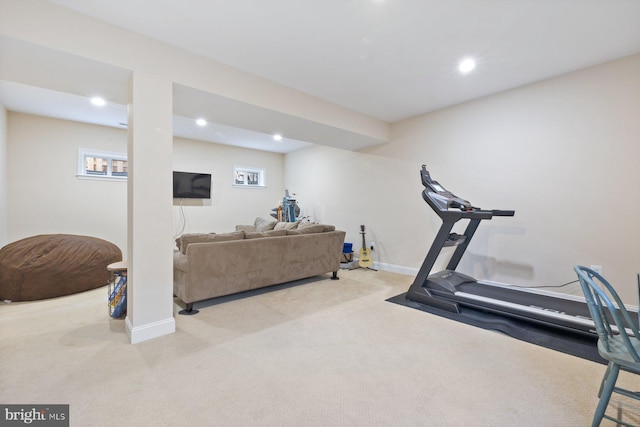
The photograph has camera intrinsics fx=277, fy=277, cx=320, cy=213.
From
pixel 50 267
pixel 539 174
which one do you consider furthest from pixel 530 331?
pixel 50 267

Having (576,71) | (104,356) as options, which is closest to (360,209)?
(576,71)

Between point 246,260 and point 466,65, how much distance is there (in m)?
3.16

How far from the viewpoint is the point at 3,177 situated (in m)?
3.86

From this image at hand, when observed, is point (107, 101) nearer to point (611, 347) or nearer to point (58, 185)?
point (58, 185)

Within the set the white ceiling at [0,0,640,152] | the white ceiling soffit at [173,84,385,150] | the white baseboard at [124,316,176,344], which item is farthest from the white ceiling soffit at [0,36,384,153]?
the white baseboard at [124,316,176,344]

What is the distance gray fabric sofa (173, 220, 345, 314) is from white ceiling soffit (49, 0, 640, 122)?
1.86 m

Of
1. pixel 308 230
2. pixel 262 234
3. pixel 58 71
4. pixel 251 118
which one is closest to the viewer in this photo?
pixel 58 71

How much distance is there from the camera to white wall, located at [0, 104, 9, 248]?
3.78m

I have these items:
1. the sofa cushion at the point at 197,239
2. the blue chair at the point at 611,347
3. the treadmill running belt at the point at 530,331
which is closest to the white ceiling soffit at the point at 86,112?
the sofa cushion at the point at 197,239

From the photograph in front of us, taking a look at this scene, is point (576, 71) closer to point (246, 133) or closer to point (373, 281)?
point (373, 281)

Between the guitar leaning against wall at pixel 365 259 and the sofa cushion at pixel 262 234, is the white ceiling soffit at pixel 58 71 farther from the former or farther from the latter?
the guitar leaning against wall at pixel 365 259

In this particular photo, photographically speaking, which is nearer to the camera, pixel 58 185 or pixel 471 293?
pixel 471 293

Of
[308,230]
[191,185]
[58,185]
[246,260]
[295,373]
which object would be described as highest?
[191,185]

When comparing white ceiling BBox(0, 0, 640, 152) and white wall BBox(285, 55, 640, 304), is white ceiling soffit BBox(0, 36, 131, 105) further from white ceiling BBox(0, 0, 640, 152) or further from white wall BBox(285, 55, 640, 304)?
white wall BBox(285, 55, 640, 304)
